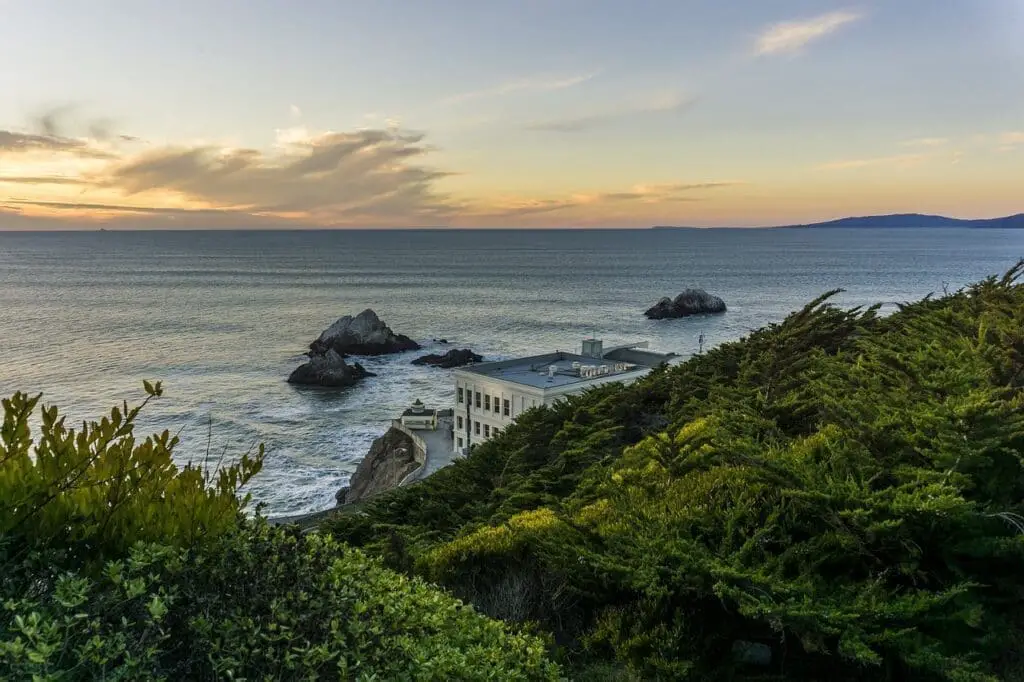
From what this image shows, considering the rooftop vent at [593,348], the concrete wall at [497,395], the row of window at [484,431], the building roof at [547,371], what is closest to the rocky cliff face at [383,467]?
the row of window at [484,431]

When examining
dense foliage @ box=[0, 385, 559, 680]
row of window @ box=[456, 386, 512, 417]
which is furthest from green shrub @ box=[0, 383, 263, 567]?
row of window @ box=[456, 386, 512, 417]

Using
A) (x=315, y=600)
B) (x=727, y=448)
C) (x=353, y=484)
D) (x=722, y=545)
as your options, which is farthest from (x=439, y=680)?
(x=353, y=484)

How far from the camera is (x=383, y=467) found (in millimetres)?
43844

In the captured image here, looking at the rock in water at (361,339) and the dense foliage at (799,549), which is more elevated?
the dense foliage at (799,549)

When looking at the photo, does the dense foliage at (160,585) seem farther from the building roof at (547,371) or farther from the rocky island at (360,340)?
the rocky island at (360,340)

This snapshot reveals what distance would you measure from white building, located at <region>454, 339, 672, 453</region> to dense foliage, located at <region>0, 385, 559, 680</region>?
112 ft

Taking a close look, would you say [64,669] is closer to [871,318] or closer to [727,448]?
[727,448]

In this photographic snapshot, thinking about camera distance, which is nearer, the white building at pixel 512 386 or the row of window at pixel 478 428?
the white building at pixel 512 386

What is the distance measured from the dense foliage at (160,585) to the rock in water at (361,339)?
Answer: 265ft

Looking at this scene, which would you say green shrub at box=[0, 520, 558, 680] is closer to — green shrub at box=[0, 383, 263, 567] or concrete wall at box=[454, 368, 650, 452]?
green shrub at box=[0, 383, 263, 567]

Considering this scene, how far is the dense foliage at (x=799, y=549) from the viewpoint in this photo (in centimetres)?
802

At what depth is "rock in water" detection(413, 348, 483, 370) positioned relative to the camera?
7806 cm

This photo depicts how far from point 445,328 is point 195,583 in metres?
99.0

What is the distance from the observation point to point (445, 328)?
103438 mm
